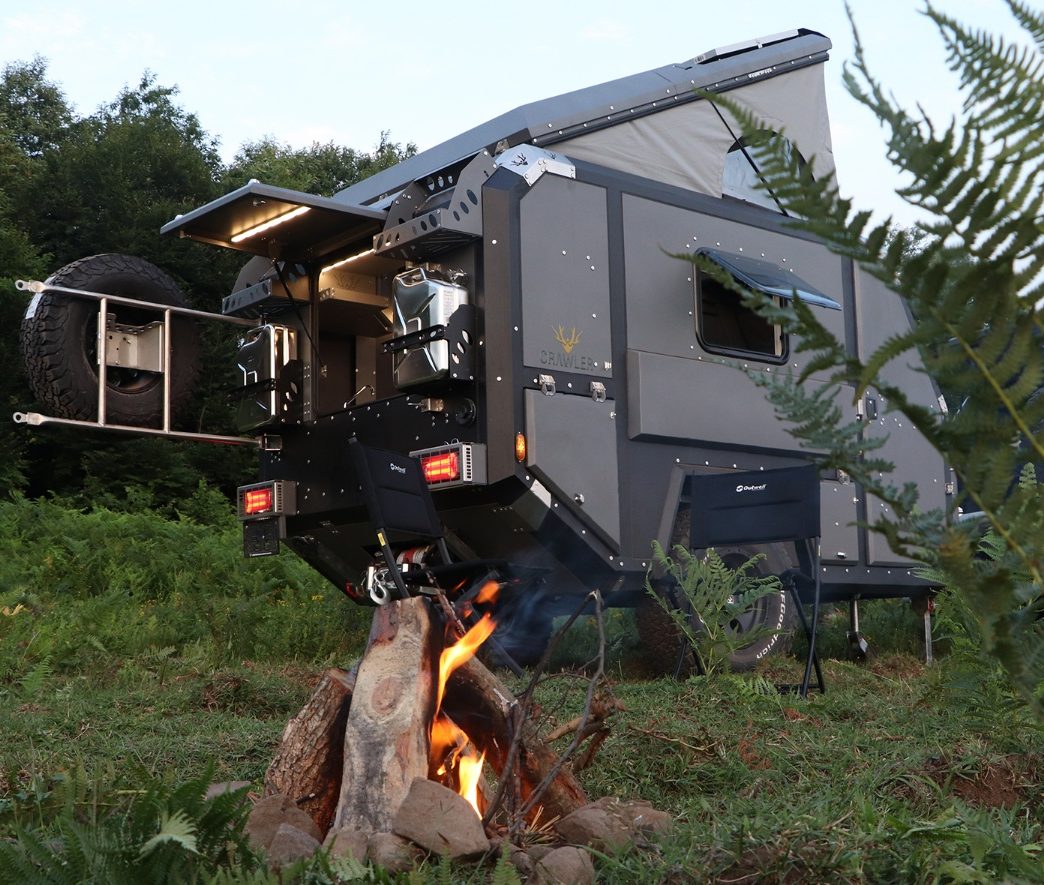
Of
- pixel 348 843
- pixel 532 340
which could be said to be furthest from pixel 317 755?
pixel 532 340

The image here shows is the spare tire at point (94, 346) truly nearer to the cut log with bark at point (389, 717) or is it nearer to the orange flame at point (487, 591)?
the orange flame at point (487, 591)

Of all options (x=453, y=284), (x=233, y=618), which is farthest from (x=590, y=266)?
(x=233, y=618)

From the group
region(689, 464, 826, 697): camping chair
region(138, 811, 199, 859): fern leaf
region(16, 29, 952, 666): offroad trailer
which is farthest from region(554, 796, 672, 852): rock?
region(689, 464, 826, 697): camping chair

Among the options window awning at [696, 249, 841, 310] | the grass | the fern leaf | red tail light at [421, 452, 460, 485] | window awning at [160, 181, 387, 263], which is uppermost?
window awning at [160, 181, 387, 263]

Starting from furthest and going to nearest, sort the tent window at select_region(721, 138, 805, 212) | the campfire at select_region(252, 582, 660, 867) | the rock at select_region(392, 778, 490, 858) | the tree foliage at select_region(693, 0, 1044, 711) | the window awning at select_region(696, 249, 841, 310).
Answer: the tent window at select_region(721, 138, 805, 212) → the window awning at select_region(696, 249, 841, 310) → the campfire at select_region(252, 582, 660, 867) → the rock at select_region(392, 778, 490, 858) → the tree foliage at select_region(693, 0, 1044, 711)

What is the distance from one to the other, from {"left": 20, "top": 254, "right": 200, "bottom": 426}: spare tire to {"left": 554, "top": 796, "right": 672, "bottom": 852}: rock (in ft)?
14.6

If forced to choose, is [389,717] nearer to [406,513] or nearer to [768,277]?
[406,513]

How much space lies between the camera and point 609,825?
2.73 m

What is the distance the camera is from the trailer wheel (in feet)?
23.0

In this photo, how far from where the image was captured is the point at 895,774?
136 inches

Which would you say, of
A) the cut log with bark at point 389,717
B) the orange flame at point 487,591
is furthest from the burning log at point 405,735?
the orange flame at point 487,591

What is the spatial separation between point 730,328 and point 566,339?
132 cm

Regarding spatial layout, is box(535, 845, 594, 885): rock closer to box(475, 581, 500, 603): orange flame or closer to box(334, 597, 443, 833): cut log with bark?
box(334, 597, 443, 833): cut log with bark

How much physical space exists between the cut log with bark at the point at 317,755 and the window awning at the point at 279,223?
3.40 metres
